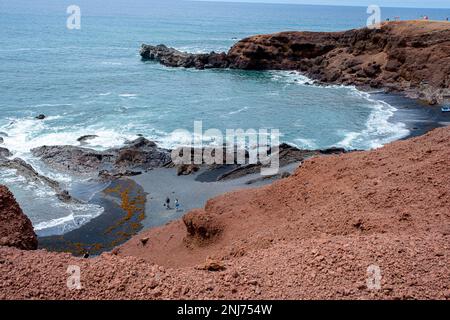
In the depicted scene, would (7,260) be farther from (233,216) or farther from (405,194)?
(405,194)

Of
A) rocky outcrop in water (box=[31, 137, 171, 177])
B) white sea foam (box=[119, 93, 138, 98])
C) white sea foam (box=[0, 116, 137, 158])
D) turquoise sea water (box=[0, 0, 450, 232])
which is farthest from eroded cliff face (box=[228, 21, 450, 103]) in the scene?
white sea foam (box=[0, 116, 137, 158])

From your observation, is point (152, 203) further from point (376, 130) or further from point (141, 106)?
point (376, 130)

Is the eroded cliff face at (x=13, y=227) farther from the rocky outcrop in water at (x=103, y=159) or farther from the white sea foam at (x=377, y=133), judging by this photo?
the white sea foam at (x=377, y=133)

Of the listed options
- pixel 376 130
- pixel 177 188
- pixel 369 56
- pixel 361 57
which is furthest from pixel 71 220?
pixel 369 56

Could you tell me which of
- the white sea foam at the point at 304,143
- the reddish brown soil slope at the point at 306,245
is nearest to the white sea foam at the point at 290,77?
the white sea foam at the point at 304,143

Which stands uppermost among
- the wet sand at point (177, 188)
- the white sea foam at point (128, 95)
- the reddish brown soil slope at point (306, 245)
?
the white sea foam at point (128, 95)

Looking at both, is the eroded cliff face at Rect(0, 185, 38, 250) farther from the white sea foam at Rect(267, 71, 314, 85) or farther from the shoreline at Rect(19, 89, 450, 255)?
the white sea foam at Rect(267, 71, 314, 85)
